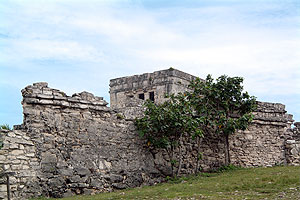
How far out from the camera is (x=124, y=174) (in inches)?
577

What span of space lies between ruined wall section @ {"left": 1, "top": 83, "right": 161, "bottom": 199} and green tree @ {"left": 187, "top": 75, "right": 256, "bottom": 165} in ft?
9.44

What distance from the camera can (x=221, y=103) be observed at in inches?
678

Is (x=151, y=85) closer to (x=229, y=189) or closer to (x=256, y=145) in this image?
(x=256, y=145)

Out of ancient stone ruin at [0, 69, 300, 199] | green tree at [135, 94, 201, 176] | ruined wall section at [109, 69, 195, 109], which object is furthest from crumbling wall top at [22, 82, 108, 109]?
ruined wall section at [109, 69, 195, 109]

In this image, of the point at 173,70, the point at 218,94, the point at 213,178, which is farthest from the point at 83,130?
the point at 173,70

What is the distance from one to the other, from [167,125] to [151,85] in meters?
14.5

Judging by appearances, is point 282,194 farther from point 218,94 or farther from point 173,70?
point 173,70

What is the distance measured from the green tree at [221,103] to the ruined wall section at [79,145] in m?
2.88

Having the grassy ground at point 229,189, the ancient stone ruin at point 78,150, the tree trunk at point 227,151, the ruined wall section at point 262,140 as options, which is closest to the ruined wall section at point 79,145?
the ancient stone ruin at point 78,150

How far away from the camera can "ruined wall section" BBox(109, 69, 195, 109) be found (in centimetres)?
2906

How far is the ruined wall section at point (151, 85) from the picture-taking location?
95.3 ft

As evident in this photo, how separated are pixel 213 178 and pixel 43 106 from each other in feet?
18.8

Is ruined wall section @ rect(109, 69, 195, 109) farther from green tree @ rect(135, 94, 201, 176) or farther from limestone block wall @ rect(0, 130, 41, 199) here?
limestone block wall @ rect(0, 130, 41, 199)

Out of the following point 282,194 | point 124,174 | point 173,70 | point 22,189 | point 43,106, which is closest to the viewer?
point 282,194
